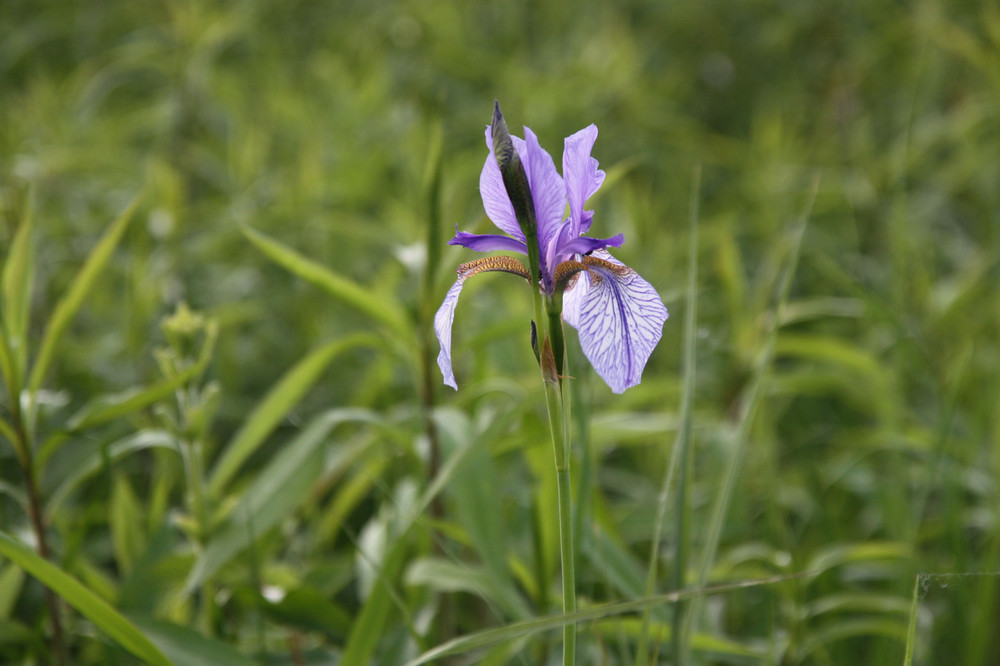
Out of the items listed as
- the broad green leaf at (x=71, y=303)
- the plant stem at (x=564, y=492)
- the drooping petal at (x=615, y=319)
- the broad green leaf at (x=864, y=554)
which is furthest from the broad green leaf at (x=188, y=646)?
the broad green leaf at (x=864, y=554)

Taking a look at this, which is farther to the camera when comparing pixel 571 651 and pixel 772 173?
pixel 772 173

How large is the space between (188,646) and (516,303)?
0.96 meters

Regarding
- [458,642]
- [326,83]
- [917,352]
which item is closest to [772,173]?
[917,352]

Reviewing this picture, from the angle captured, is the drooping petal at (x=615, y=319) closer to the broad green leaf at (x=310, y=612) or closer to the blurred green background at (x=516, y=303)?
the blurred green background at (x=516, y=303)

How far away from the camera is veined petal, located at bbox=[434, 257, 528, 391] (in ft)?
1.58

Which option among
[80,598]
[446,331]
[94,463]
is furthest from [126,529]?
[446,331]

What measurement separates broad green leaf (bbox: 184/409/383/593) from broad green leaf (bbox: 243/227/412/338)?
0.41ft

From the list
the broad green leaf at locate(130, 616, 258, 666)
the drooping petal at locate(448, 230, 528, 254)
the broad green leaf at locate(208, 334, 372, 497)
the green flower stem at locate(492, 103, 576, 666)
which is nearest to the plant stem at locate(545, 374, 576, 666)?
the green flower stem at locate(492, 103, 576, 666)

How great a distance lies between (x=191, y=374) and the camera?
76 centimetres

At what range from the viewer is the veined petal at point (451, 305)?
48 centimetres

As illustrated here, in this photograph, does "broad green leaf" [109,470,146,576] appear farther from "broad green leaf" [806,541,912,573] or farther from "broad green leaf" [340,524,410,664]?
"broad green leaf" [806,541,912,573]

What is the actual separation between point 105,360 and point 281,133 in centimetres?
103

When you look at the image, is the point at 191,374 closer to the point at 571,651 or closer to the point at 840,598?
the point at 571,651

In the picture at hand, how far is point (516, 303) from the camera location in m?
1.55
